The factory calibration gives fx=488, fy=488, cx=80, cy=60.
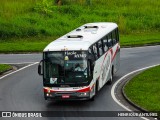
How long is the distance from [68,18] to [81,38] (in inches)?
1192

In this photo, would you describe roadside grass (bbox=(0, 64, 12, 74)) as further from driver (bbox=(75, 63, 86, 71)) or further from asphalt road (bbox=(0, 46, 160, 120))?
driver (bbox=(75, 63, 86, 71))

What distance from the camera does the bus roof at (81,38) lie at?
24.6m

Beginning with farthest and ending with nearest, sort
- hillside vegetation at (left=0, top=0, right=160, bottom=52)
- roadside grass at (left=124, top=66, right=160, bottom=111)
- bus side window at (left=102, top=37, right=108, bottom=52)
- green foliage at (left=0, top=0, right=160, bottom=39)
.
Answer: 1. green foliage at (left=0, top=0, right=160, bottom=39)
2. hillside vegetation at (left=0, top=0, right=160, bottom=52)
3. bus side window at (left=102, top=37, right=108, bottom=52)
4. roadside grass at (left=124, top=66, right=160, bottom=111)

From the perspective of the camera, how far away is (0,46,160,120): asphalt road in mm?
24172

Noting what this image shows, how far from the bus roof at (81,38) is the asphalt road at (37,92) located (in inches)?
115

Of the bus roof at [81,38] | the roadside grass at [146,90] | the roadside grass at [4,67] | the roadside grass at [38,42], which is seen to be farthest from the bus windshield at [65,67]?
the roadside grass at [38,42]

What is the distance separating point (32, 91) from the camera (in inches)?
1112

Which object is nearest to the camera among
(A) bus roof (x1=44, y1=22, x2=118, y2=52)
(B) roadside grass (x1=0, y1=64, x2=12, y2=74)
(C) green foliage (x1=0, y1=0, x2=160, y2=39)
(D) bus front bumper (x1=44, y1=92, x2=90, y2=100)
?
(D) bus front bumper (x1=44, y1=92, x2=90, y2=100)

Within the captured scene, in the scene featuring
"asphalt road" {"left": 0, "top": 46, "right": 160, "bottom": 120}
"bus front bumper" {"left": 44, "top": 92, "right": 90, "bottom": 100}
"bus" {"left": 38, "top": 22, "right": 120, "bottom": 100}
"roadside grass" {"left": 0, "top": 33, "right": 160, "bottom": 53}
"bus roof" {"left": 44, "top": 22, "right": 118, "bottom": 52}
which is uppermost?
"bus roof" {"left": 44, "top": 22, "right": 118, "bottom": 52}

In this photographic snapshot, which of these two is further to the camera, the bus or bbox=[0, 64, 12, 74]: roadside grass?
bbox=[0, 64, 12, 74]: roadside grass

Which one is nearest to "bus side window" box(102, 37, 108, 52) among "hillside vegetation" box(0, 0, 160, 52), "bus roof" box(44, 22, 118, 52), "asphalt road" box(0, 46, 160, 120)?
"bus roof" box(44, 22, 118, 52)

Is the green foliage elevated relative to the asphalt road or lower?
lower

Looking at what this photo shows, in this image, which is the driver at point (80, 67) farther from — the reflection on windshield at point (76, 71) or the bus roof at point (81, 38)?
the bus roof at point (81, 38)

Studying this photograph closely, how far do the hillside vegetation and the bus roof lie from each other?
17215 mm
